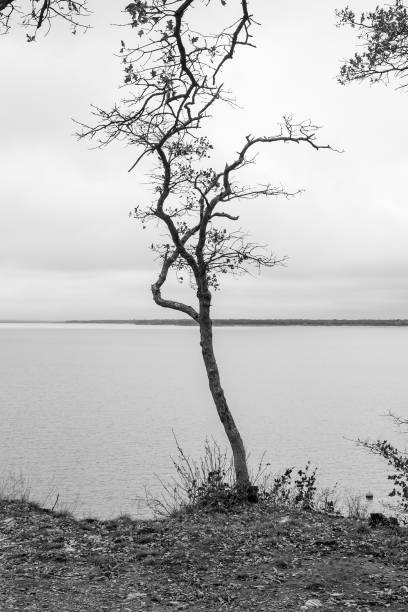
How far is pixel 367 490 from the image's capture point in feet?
70.5

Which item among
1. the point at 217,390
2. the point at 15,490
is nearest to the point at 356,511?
the point at 217,390

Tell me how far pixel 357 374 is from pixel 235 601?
69.4 meters

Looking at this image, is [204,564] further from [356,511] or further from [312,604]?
[356,511]

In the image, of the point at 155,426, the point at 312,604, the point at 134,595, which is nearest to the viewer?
the point at 312,604

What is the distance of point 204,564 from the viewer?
845 cm

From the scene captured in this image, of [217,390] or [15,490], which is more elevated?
[217,390]

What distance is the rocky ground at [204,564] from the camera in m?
7.30

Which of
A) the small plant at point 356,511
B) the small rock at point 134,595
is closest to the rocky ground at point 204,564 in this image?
the small rock at point 134,595

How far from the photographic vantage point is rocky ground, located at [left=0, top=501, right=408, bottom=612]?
730cm

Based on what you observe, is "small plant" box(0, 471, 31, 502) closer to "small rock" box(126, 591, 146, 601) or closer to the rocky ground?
the rocky ground

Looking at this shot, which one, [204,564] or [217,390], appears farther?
[217,390]

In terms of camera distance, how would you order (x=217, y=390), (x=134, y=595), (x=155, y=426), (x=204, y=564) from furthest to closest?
1. (x=155, y=426)
2. (x=217, y=390)
3. (x=204, y=564)
4. (x=134, y=595)

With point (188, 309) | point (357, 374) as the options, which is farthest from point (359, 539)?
point (357, 374)

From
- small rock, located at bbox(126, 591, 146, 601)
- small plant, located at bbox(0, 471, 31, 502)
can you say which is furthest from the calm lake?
small rock, located at bbox(126, 591, 146, 601)
